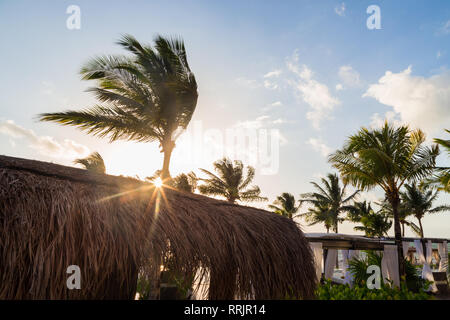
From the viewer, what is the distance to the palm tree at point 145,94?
9.31 meters

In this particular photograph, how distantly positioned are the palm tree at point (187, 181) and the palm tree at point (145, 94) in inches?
403

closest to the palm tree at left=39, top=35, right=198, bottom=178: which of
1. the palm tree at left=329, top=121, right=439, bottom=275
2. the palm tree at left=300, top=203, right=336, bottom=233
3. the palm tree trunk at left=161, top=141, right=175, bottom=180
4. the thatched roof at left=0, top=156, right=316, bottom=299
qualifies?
the palm tree trunk at left=161, top=141, right=175, bottom=180

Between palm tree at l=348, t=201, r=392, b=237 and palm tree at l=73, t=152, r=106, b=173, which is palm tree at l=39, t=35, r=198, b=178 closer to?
palm tree at l=73, t=152, r=106, b=173

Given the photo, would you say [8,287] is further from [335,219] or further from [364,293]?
[335,219]

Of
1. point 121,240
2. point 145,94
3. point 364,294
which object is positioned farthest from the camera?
point 145,94

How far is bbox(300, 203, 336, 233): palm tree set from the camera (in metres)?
29.8

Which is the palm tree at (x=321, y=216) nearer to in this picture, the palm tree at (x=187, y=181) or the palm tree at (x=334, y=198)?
the palm tree at (x=334, y=198)

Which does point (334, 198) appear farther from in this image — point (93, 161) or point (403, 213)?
point (93, 161)

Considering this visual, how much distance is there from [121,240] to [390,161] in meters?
10.5

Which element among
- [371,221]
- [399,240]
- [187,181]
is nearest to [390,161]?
[399,240]

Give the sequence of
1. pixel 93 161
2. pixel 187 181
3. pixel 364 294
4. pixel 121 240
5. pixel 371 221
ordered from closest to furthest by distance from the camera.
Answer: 1. pixel 121 240
2. pixel 364 294
3. pixel 93 161
4. pixel 187 181
5. pixel 371 221

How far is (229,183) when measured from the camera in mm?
24844

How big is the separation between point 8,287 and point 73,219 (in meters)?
0.85
